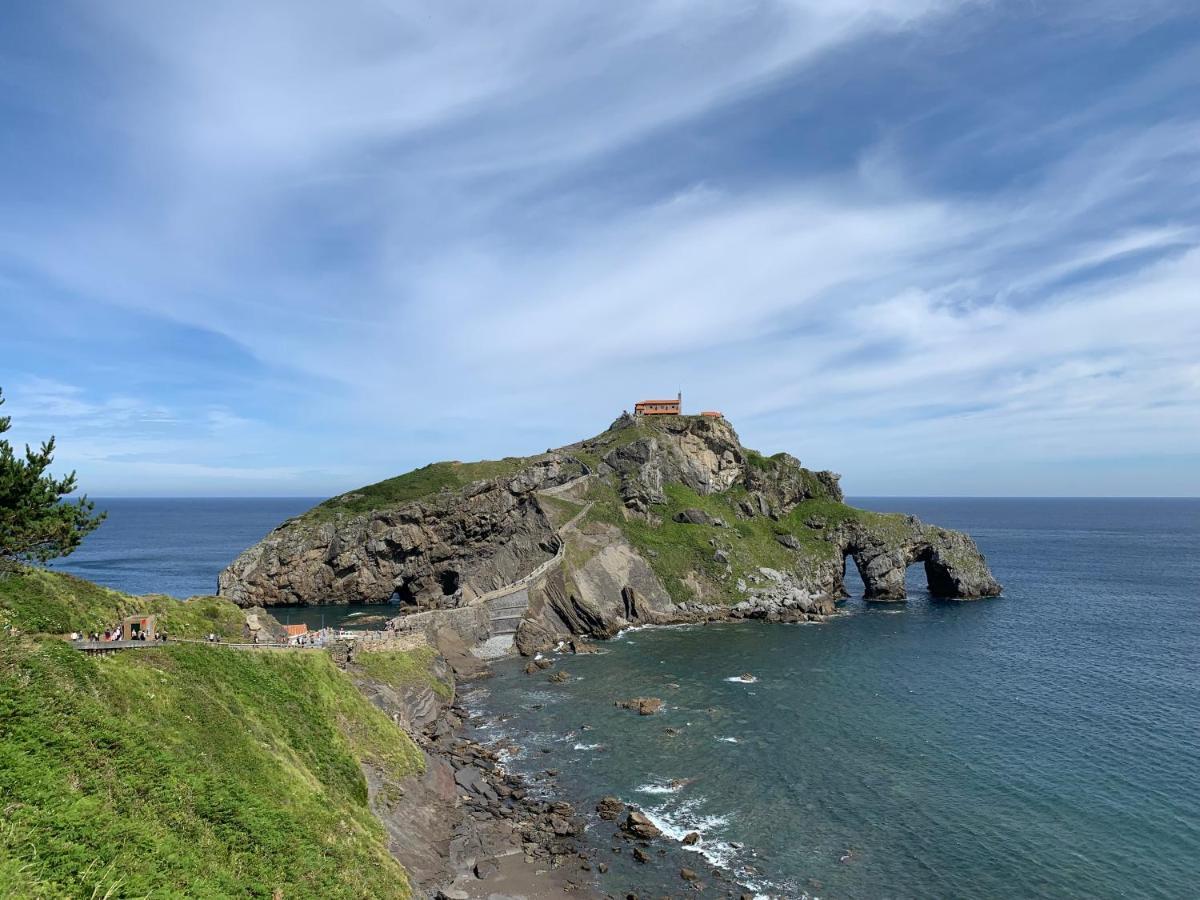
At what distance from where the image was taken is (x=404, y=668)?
6456 centimetres

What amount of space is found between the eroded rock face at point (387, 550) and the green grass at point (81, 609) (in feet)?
210

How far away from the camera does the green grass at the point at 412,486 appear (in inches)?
4995

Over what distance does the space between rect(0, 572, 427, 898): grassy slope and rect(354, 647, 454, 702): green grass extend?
19589mm

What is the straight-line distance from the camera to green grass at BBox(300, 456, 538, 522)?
4995 inches

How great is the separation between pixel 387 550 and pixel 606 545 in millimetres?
41008

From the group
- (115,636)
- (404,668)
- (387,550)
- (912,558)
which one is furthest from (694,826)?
(912,558)

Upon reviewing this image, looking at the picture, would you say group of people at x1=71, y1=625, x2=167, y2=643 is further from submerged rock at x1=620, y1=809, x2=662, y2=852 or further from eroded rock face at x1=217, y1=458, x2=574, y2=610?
eroded rock face at x1=217, y1=458, x2=574, y2=610

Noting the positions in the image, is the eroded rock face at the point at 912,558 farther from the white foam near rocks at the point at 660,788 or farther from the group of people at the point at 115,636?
the group of people at the point at 115,636

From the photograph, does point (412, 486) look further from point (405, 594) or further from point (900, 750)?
point (900, 750)

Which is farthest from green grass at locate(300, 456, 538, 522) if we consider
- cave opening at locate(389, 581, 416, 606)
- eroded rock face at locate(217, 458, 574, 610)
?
cave opening at locate(389, 581, 416, 606)

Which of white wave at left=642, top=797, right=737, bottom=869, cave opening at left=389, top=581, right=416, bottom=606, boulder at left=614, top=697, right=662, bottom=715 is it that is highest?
cave opening at left=389, top=581, right=416, bottom=606

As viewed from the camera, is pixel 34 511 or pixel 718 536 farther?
pixel 718 536

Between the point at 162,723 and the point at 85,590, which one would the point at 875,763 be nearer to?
the point at 162,723

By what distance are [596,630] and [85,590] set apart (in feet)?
214
